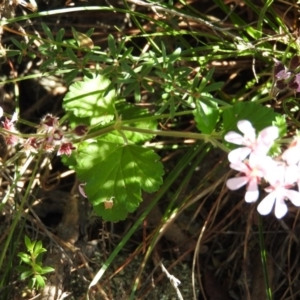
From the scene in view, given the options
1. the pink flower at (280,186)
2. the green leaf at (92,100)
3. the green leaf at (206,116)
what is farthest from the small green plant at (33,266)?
the pink flower at (280,186)

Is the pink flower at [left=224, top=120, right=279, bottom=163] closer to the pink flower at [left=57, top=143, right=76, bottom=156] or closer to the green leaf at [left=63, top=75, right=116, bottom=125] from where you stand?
the pink flower at [left=57, top=143, right=76, bottom=156]

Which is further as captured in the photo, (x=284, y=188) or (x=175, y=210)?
(x=175, y=210)

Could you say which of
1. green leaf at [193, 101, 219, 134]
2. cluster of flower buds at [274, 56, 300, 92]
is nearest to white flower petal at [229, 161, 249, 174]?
green leaf at [193, 101, 219, 134]

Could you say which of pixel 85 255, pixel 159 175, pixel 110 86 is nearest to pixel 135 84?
pixel 110 86

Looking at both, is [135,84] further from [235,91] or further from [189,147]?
[235,91]

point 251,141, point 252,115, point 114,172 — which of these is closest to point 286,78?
point 252,115
